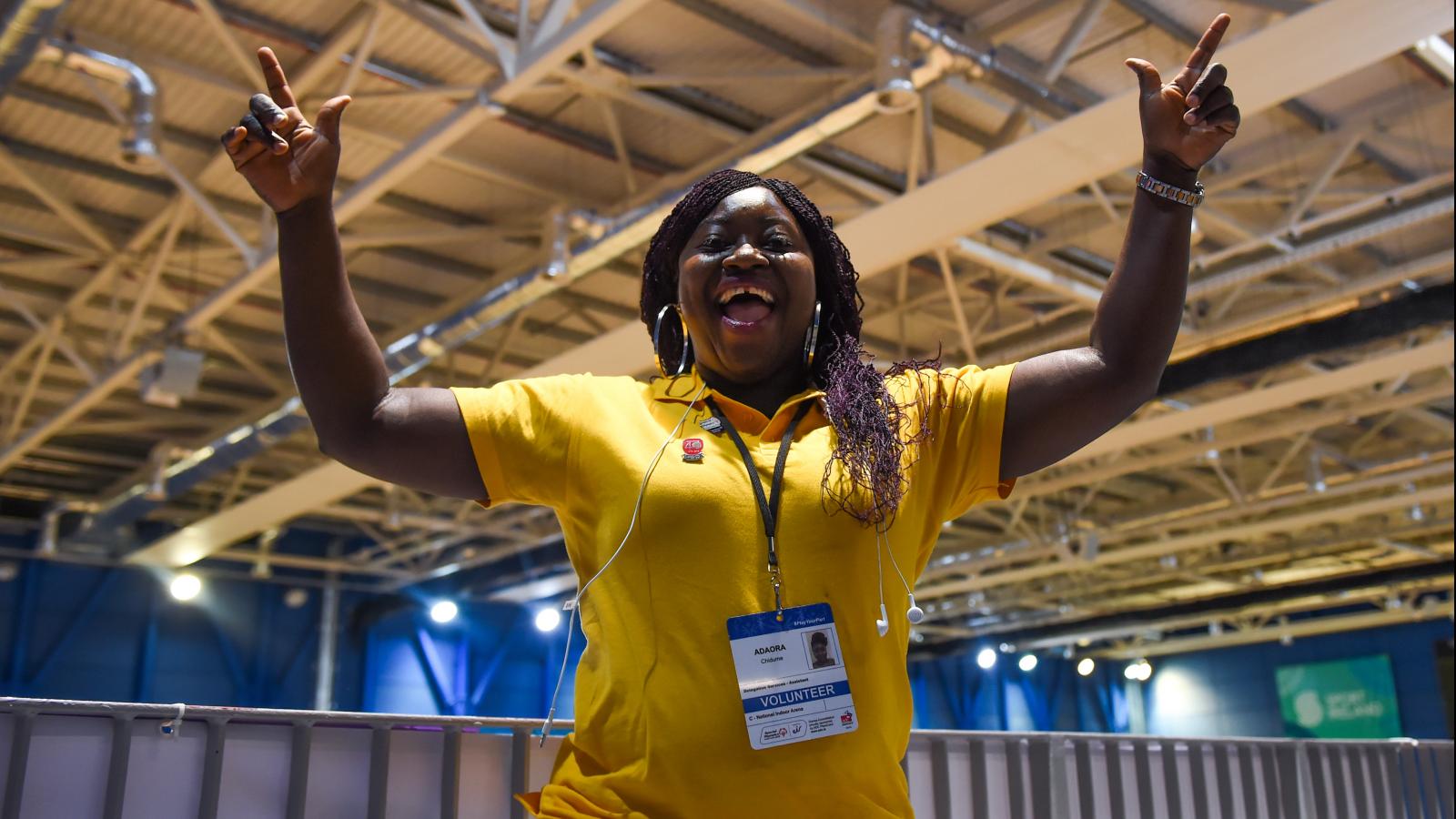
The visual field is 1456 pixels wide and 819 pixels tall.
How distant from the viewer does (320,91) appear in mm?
7367

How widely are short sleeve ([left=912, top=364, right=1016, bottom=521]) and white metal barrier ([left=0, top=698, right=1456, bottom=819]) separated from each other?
4.51ft

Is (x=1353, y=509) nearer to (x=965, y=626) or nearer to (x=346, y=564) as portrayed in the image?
(x=965, y=626)

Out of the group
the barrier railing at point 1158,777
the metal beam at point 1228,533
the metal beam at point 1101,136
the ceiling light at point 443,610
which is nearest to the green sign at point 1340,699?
the metal beam at point 1228,533

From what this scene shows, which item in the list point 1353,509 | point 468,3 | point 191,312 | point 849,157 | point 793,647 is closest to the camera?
point 793,647

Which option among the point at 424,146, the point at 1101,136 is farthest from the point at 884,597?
the point at 424,146

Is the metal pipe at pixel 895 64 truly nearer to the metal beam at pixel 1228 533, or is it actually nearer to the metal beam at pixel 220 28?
the metal beam at pixel 220 28

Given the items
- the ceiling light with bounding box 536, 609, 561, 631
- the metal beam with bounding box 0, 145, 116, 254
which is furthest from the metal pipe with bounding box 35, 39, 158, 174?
the ceiling light with bounding box 536, 609, 561, 631

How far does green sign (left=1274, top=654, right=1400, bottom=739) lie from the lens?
69.2 ft

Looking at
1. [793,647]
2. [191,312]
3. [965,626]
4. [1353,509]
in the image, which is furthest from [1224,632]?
[793,647]

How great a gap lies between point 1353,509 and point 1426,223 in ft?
19.4

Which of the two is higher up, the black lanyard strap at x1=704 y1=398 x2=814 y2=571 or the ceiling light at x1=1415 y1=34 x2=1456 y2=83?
the ceiling light at x1=1415 y1=34 x2=1456 y2=83

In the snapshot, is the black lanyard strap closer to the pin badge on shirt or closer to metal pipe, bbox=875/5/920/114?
the pin badge on shirt

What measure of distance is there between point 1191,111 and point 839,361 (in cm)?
53

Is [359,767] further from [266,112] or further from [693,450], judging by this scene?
[266,112]
